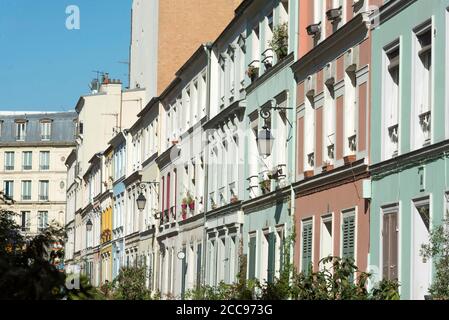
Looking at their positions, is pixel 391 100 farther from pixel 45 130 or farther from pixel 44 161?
pixel 45 130

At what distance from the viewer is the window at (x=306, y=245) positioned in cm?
2681

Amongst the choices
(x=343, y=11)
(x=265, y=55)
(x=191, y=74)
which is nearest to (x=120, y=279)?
(x=191, y=74)

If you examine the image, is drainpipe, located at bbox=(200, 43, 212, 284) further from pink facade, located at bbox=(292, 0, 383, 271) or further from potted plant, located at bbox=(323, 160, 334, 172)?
potted plant, located at bbox=(323, 160, 334, 172)

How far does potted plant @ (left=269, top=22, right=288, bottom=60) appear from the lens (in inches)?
1192

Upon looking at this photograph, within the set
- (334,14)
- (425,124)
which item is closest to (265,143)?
(334,14)

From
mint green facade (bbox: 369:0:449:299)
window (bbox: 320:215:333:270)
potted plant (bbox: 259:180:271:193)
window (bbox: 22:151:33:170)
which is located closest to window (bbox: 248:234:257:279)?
potted plant (bbox: 259:180:271:193)

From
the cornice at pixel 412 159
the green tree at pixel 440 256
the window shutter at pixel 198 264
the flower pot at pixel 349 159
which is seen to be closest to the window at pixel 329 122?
the flower pot at pixel 349 159

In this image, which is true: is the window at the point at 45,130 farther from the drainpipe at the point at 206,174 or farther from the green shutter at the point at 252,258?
the green shutter at the point at 252,258

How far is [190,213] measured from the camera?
44.4m

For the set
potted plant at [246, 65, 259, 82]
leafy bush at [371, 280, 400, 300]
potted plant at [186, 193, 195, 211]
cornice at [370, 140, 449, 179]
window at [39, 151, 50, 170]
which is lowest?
leafy bush at [371, 280, 400, 300]

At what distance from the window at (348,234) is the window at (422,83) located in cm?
403

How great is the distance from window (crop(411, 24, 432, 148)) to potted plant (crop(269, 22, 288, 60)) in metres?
10.5

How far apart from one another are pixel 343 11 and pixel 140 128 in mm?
35546

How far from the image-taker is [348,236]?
930 inches
